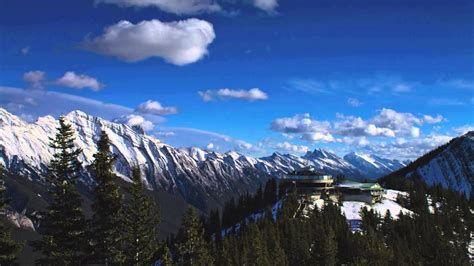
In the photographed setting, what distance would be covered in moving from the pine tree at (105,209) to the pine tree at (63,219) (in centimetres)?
165

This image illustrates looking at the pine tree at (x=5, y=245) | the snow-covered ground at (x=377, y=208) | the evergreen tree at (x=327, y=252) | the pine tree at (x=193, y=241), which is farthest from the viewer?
the snow-covered ground at (x=377, y=208)

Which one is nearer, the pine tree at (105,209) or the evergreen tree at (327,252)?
the pine tree at (105,209)

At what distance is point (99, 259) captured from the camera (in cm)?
4053

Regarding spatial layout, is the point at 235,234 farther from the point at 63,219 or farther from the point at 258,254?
the point at 63,219

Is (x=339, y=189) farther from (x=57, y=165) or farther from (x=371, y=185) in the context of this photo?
(x=57, y=165)

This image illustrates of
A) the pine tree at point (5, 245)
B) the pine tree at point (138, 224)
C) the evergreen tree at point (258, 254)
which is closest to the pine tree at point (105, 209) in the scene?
the pine tree at point (5, 245)

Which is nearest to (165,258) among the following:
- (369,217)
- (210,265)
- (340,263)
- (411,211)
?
(210,265)

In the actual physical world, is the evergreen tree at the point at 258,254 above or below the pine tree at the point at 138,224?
below

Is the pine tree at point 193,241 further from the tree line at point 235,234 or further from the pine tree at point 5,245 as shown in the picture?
the pine tree at point 5,245

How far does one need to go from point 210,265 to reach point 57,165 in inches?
1862

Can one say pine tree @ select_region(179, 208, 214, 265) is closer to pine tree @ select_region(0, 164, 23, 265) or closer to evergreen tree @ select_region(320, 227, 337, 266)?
evergreen tree @ select_region(320, 227, 337, 266)

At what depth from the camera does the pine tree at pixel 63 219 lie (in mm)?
38188

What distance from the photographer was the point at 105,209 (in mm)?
41531

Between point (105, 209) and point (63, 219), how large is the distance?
151 inches
